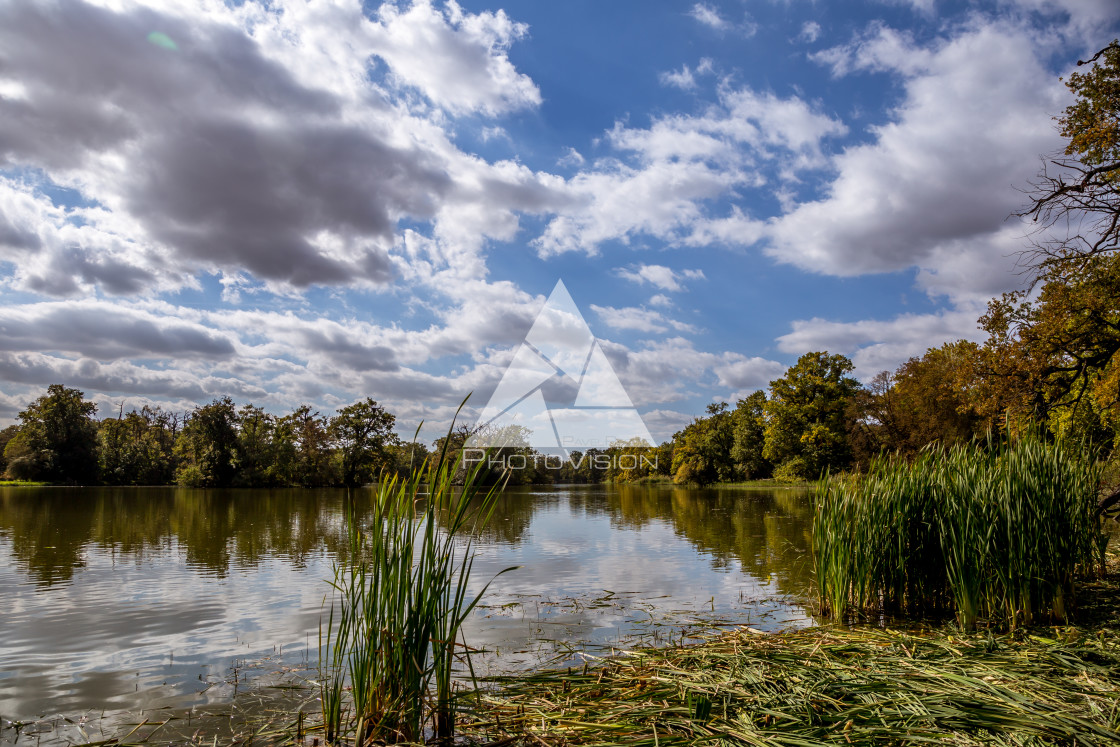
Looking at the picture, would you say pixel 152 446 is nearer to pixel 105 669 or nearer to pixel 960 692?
pixel 105 669

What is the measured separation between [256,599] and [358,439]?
54968mm

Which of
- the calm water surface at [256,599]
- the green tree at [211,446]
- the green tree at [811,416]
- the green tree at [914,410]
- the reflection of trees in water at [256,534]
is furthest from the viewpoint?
the green tree at [211,446]

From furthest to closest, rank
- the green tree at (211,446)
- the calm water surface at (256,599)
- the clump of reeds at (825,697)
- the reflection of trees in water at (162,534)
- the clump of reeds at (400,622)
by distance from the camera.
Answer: the green tree at (211,446) < the reflection of trees in water at (162,534) < the calm water surface at (256,599) < the clump of reeds at (400,622) < the clump of reeds at (825,697)

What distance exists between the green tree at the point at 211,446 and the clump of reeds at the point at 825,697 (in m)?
59.4

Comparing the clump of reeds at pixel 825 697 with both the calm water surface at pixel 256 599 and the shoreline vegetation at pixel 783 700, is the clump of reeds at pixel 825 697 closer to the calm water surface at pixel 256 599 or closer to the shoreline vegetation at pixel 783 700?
the shoreline vegetation at pixel 783 700

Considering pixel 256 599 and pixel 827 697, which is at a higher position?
pixel 827 697

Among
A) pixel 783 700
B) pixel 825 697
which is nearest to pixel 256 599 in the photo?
pixel 783 700

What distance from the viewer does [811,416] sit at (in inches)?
1810

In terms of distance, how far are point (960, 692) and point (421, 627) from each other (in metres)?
3.22

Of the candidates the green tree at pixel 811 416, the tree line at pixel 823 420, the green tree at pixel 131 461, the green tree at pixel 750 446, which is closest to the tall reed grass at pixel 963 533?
the tree line at pixel 823 420

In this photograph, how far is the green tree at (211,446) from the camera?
178ft

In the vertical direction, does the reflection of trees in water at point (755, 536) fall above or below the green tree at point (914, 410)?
below

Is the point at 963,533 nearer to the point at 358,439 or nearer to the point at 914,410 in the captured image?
the point at 914,410

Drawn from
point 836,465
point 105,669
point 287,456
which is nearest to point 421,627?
point 105,669
